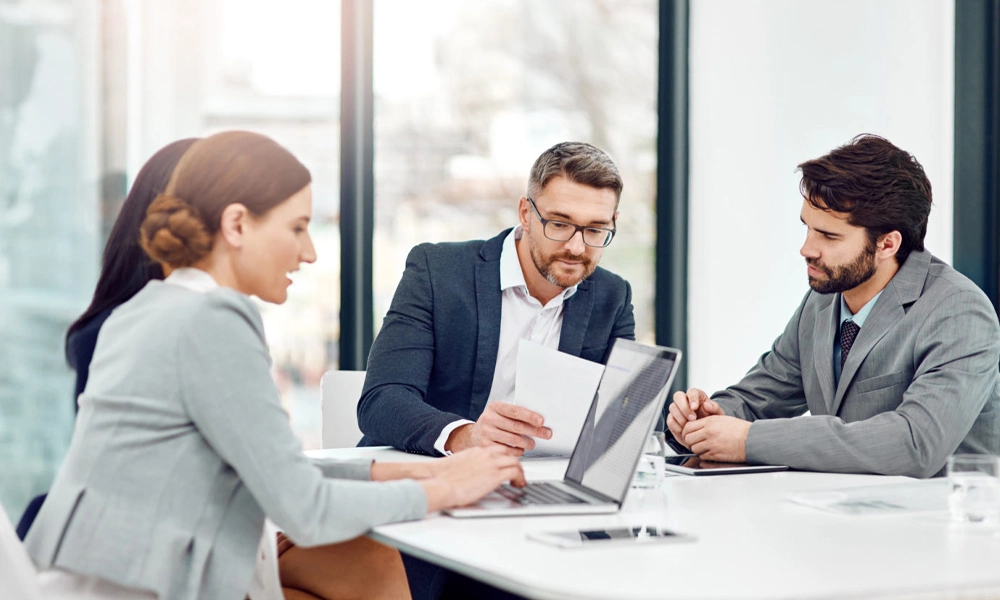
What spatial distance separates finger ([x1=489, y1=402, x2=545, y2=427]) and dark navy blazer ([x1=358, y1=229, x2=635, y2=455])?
0.38 m

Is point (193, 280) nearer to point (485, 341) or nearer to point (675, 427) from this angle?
point (485, 341)

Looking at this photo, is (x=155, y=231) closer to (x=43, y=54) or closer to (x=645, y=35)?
(x=43, y=54)

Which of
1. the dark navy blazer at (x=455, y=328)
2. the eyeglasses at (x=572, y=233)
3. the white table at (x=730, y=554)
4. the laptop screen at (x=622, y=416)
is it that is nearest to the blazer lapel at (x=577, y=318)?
the dark navy blazer at (x=455, y=328)

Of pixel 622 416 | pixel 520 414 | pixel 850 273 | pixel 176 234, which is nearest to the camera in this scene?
pixel 176 234

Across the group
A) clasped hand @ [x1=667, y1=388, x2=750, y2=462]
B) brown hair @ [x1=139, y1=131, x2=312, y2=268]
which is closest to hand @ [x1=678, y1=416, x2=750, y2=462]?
clasped hand @ [x1=667, y1=388, x2=750, y2=462]

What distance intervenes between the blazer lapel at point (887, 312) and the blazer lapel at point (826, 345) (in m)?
0.06

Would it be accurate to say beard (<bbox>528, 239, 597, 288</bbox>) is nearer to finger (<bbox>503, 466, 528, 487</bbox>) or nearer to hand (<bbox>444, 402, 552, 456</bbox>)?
hand (<bbox>444, 402, 552, 456</bbox>)

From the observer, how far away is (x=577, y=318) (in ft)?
9.00

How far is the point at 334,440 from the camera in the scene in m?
2.88

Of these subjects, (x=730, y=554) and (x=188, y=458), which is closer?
(x=730, y=554)

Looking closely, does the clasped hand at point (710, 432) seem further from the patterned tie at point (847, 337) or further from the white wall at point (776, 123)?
the white wall at point (776, 123)

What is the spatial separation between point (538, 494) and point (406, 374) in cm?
80

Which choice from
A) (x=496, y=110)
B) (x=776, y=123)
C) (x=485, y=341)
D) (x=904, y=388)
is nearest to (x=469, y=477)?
(x=485, y=341)

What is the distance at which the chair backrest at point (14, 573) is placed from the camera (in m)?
1.36
